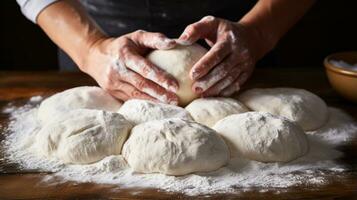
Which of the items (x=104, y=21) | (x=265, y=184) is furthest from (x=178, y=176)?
(x=104, y=21)

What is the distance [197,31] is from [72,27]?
1.53 ft

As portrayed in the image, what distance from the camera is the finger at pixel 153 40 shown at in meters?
1.54

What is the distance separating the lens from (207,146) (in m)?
1.24

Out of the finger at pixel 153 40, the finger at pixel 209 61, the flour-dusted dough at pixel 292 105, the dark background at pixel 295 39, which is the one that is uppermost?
the finger at pixel 153 40

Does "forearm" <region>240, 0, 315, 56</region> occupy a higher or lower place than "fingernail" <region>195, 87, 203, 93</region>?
higher

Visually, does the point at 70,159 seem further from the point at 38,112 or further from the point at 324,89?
A: the point at 324,89

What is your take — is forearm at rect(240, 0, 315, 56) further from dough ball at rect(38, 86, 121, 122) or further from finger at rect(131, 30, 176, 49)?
dough ball at rect(38, 86, 121, 122)

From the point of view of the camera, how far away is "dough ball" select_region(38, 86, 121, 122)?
153 centimetres

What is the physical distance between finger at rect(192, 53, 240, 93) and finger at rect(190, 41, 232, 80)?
0.02m

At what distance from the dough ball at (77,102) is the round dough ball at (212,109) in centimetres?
27

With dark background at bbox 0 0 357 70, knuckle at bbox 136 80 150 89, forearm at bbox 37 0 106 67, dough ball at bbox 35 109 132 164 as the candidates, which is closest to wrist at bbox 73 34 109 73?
forearm at bbox 37 0 106 67

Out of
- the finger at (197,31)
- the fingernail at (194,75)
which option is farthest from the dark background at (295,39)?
the fingernail at (194,75)

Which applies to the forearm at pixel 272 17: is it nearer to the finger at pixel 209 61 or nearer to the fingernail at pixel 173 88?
the finger at pixel 209 61

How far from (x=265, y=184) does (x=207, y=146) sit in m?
0.17
